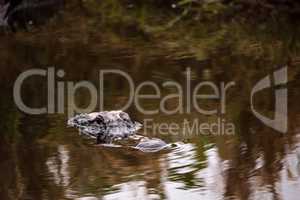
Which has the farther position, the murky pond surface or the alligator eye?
the alligator eye

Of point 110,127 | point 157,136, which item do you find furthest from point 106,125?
point 157,136

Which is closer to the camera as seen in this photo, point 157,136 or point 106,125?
point 157,136

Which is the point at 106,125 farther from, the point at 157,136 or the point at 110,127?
the point at 157,136

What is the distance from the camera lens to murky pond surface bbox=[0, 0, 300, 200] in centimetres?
374

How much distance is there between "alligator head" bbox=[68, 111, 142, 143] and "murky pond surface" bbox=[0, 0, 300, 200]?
0.08 metres

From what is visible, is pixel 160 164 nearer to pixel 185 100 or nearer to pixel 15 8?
pixel 185 100

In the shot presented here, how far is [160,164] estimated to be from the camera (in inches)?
160

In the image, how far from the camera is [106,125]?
4.67 m

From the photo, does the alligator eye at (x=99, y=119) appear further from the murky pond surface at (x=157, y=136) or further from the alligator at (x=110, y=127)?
the murky pond surface at (x=157, y=136)

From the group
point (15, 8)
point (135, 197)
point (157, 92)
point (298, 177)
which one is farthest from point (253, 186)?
point (15, 8)

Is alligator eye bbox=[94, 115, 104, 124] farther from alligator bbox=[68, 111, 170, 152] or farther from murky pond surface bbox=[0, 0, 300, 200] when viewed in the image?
murky pond surface bbox=[0, 0, 300, 200]

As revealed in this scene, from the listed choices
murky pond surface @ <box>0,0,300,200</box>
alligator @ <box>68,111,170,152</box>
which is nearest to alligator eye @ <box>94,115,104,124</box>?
alligator @ <box>68,111,170,152</box>

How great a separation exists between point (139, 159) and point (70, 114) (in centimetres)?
Answer: 103

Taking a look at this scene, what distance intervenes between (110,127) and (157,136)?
0.32 m
